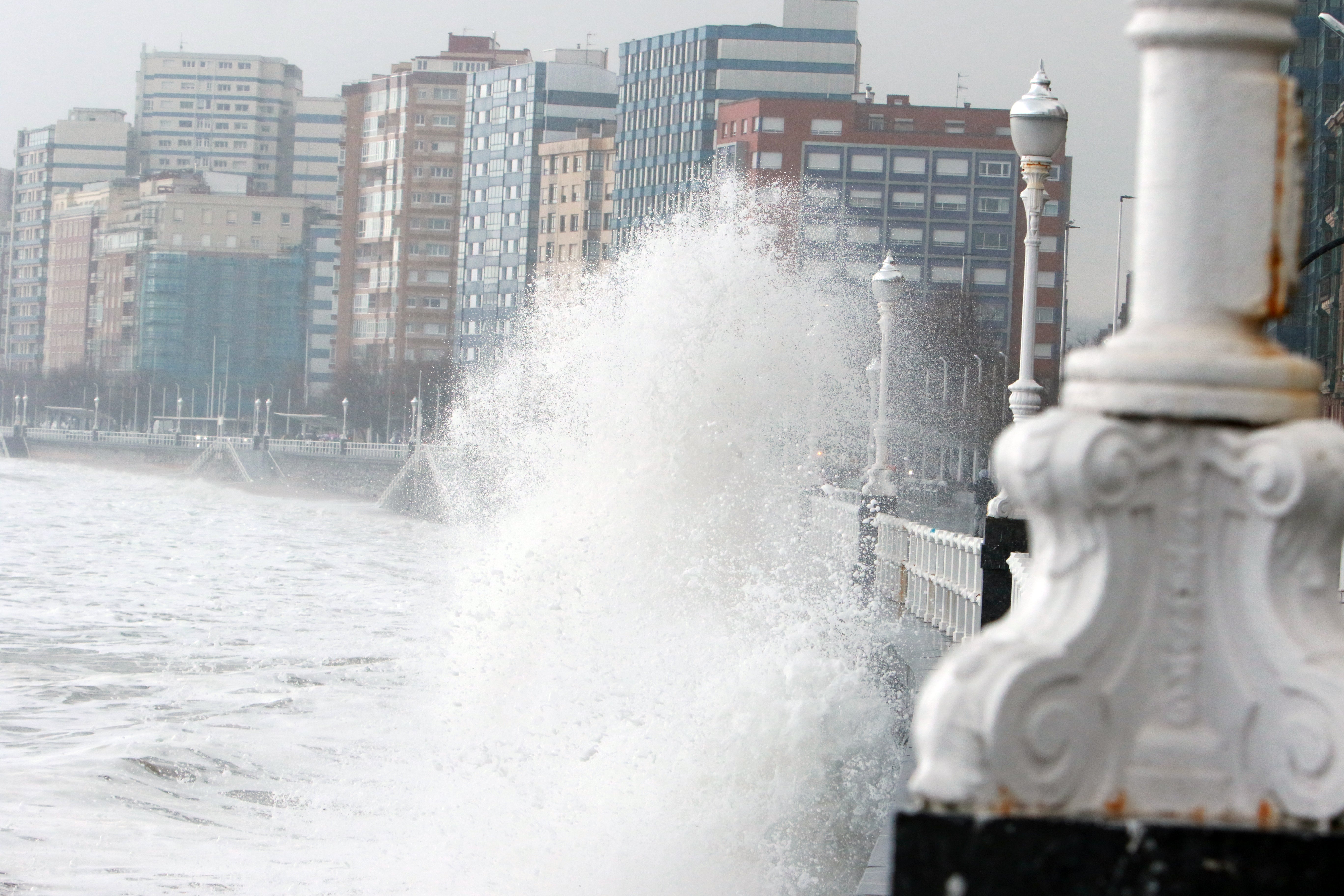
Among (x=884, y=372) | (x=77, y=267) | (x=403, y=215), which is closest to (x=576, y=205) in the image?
(x=403, y=215)

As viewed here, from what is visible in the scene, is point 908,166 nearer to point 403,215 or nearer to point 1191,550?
point 403,215

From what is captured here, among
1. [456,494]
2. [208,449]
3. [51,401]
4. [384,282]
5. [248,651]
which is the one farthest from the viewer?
[51,401]

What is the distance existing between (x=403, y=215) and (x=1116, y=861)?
496ft

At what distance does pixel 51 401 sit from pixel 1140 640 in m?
176

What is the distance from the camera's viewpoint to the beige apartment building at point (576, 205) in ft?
443

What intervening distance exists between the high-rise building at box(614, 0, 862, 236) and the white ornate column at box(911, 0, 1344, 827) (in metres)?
121

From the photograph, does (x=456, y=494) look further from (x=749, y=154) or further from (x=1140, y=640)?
(x=1140, y=640)

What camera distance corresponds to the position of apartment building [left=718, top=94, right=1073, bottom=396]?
114 m

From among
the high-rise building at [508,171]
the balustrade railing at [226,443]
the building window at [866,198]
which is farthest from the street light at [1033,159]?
the high-rise building at [508,171]

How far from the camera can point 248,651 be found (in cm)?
2520

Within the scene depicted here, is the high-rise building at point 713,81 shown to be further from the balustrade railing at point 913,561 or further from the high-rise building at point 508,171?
the balustrade railing at point 913,561

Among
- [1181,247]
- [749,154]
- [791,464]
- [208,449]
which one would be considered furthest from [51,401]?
[1181,247]

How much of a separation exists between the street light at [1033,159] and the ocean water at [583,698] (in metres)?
2.34

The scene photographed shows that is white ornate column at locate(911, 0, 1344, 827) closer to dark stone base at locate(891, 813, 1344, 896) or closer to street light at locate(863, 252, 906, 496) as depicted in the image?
dark stone base at locate(891, 813, 1344, 896)
